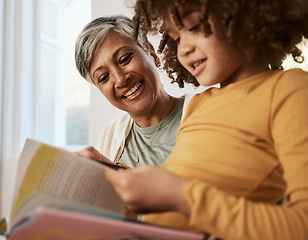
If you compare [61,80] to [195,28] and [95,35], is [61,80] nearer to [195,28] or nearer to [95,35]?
[95,35]

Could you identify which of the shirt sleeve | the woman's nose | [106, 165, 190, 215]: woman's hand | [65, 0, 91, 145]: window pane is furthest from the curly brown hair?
[65, 0, 91, 145]: window pane

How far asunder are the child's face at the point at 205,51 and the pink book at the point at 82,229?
366mm

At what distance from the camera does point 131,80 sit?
1287 millimetres

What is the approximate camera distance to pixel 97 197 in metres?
0.69

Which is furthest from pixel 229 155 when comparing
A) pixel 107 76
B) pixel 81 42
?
pixel 81 42

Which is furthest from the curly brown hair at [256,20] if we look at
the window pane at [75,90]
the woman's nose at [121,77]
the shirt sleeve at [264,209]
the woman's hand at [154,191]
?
the window pane at [75,90]

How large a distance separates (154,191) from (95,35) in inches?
33.7

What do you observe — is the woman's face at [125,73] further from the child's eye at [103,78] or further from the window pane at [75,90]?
the window pane at [75,90]

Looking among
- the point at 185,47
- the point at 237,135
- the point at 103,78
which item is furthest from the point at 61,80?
the point at 237,135

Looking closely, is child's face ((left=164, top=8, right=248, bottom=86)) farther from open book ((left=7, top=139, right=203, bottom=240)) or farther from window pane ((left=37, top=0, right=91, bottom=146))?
window pane ((left=37, top=0, right=91, bottom=146))

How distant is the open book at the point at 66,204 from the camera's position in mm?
496

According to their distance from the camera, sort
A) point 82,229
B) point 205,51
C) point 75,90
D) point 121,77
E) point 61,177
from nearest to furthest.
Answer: point 82,229 → point 61,177 → point 205,51 → point 121,77 → point 75,90

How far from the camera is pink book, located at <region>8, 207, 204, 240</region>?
480 mm

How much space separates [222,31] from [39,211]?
0.51m
